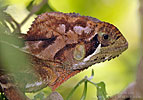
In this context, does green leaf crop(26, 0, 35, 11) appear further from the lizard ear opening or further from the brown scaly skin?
the lizard ear opening

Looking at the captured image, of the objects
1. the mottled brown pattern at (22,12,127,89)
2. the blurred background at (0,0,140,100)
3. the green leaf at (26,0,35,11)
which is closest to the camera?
the mottled brown pattern at (22,12,127,89)

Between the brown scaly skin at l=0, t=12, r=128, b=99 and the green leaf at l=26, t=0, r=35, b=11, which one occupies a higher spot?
the green leaf at l=26, t=0, r=35, b=11

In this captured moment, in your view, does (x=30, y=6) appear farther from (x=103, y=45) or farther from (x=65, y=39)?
(x=103, y=45)

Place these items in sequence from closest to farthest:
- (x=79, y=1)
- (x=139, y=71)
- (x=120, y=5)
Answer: (x=139, y=71)
(x=79, y=1)
(x=120, y=5)

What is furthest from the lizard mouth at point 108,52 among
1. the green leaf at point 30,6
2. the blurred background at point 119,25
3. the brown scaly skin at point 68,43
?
the blurred background at point 119,25

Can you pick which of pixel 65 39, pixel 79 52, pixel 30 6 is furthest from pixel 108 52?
pixel 30 6

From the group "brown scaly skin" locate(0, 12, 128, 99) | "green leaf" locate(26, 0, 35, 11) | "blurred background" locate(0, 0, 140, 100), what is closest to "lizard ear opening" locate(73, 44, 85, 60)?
"brown scaly skin" locate(0, 12, 128, 99)

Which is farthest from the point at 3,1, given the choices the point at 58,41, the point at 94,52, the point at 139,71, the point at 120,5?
the point at 120,5

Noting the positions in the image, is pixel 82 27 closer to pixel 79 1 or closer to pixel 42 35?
pixel 42 35
